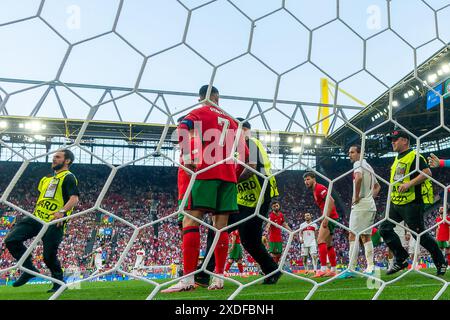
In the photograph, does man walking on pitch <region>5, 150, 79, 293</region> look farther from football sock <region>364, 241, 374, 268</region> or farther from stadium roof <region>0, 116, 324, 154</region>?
football sock <region>364, 241, 374, 268</region>

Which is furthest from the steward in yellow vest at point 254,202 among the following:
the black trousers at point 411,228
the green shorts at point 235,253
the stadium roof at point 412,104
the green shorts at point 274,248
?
the green shorts at point 235,253

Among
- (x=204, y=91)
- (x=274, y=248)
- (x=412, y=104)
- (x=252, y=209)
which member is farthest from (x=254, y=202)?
(x=274, y=248)

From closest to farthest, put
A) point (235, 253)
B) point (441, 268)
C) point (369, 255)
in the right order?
point (441, 268) < point (369, 255) < point (235, 253)

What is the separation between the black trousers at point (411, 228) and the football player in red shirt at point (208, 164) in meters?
1.57

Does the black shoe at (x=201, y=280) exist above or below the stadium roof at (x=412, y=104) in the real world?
below

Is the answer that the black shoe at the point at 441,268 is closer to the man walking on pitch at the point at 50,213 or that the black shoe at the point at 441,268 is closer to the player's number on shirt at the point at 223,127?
the player's number on shirt at the point at 223,127

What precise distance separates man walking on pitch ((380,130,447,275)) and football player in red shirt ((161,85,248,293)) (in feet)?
3.43

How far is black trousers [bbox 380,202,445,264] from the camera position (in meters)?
2.56

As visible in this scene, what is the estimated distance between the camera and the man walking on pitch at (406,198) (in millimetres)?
2229

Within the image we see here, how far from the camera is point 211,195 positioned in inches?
60.4

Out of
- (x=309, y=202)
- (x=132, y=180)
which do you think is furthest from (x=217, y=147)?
(x=309, y=202)

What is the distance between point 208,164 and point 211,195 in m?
0.20

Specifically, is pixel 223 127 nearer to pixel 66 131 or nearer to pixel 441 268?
pixel 66 131

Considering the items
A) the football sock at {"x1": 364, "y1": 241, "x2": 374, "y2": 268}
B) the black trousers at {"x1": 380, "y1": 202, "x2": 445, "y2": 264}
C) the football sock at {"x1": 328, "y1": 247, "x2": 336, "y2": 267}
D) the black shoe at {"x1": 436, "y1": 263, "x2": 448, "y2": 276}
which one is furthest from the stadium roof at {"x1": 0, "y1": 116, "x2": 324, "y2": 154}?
the football sock at {"x1": 328, "y1": 247, "x2": 336, "y2": 267}
